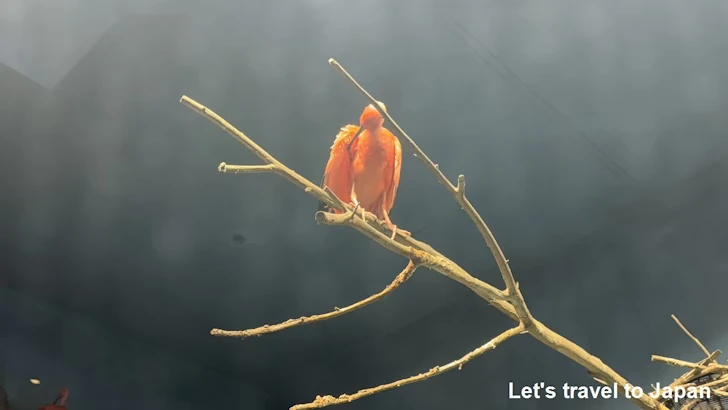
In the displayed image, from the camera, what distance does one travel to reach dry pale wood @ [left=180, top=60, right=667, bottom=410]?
1.39 ft

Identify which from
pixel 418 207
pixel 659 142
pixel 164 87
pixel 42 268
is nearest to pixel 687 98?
pixel 659 142

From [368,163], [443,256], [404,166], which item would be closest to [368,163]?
[368,163]

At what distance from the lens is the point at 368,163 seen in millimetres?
1001

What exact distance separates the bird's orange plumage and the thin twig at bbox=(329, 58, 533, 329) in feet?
1.51

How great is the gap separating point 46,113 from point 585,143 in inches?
81.2

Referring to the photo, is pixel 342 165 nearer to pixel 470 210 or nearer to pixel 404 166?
pixel 470 210

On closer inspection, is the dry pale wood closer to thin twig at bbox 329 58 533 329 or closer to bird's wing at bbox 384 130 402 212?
thin twig at bbox 329 58 533 329

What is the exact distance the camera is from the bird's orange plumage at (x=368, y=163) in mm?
972

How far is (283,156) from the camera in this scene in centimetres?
202

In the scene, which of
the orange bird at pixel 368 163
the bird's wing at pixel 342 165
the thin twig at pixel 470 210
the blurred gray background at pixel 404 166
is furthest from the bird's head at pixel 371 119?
the thin twig at pixel 470 210

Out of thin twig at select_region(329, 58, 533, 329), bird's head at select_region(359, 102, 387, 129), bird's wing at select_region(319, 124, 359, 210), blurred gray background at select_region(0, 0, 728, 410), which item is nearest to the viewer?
thin twig at select_region(329, 58, 533, 329)

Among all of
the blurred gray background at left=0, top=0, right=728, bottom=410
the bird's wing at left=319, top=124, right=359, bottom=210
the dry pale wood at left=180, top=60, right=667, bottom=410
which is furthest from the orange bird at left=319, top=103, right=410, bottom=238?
the dry pale wood at left=180, top=60, right=667, bottom=410

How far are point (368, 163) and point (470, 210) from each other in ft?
1.92

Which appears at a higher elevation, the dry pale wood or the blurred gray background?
the blurred gray background
